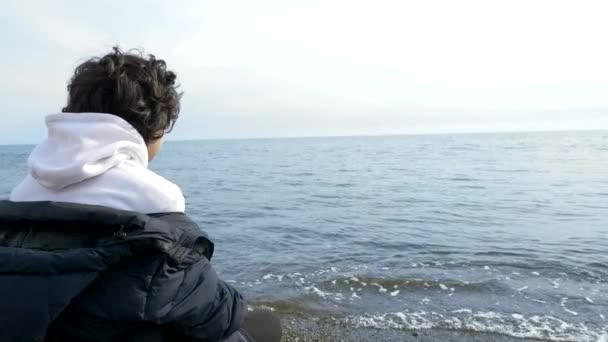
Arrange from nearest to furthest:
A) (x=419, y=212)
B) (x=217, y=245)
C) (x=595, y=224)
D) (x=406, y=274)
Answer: (x=406, y=274) → (x=217, y=245) → (x=595, y=224) → (x=419, y=212)

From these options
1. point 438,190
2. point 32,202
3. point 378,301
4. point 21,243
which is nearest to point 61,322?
point 21,243

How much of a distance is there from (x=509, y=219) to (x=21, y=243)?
1531 centimetres

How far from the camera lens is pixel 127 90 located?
6.23 feet

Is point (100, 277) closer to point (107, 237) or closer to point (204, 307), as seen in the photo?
point (107, 237)

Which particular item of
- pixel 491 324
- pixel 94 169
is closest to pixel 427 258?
pixel 491 324

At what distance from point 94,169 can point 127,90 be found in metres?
0.37

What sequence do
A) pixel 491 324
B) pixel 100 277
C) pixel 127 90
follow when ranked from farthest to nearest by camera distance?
pixel 491 324
pixel 127 90
pixel 100 277

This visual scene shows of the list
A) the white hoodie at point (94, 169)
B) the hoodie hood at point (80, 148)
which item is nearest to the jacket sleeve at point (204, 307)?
the white hoodie at point (94, 169)

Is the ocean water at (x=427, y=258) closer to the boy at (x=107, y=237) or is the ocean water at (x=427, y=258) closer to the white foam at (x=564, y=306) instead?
the white foam at (x=564, y=306)

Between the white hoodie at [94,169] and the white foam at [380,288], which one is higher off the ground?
the white hoodie at [94,169]

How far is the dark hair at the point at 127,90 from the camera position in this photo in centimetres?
190

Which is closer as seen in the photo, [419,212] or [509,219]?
[509,219]

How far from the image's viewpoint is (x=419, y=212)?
1670 centimetres

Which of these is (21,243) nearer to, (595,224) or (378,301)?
(378,301)
